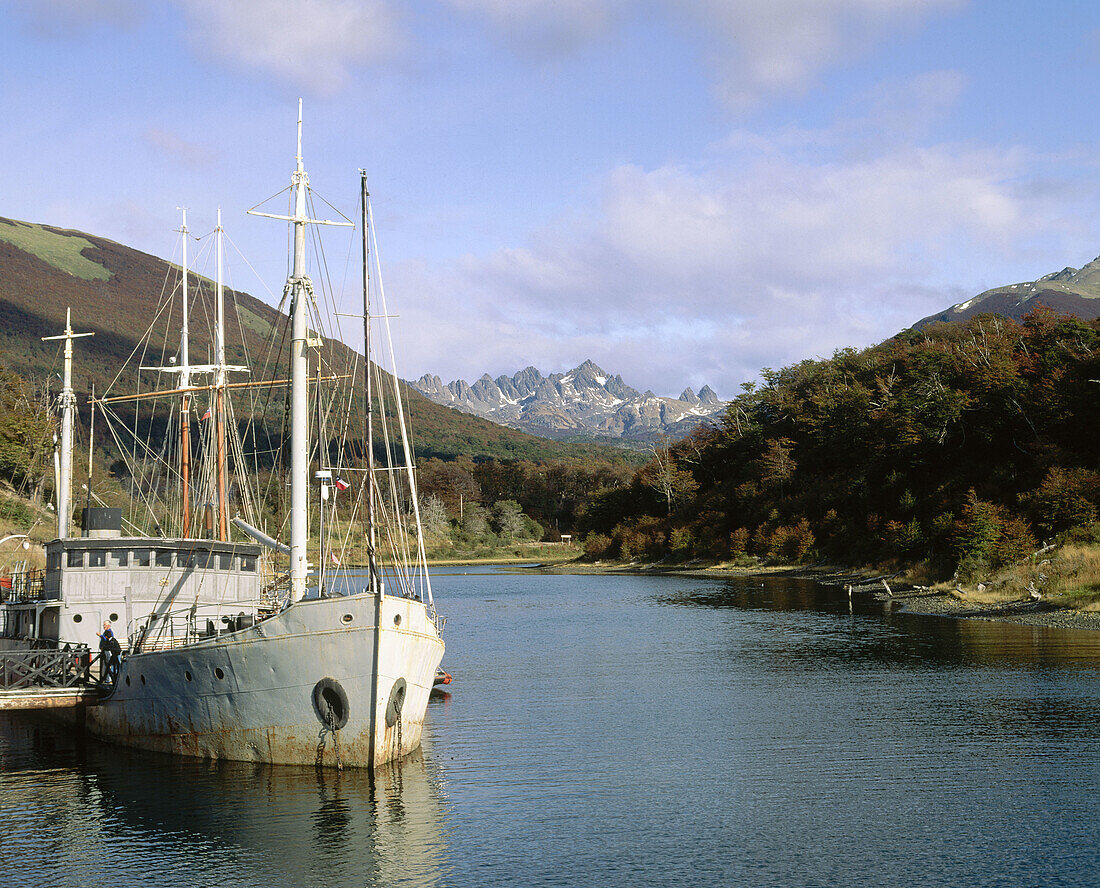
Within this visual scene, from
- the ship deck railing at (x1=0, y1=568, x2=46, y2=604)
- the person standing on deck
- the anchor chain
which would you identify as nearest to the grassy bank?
the anchor chain

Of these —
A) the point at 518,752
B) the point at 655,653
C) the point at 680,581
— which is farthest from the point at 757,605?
the point at 518,752

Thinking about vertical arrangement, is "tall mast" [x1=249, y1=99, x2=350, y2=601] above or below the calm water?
above

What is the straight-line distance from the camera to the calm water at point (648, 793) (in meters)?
19.9

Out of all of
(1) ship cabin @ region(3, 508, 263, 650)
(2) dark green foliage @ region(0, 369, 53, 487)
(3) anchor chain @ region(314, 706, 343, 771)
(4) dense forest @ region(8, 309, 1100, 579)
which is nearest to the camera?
(3) anchor chain @ region(314, 706, 343, 771)

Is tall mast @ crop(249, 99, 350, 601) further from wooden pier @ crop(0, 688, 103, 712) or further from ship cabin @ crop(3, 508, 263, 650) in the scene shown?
wooden pier @ crop(0, 688, 103, 712)

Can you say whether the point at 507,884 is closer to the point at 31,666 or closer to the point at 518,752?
the point at 518,752

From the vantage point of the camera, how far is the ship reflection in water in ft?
66.5

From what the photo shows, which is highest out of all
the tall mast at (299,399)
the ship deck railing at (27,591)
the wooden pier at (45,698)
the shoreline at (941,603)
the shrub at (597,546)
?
the tall mast at (299,399)

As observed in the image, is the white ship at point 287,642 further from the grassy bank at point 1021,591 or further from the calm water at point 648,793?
the grassy bank at point 1021,591

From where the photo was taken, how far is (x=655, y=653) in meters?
50.6

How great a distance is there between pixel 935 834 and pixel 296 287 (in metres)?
22.1

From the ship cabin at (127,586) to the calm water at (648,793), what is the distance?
3.95 m

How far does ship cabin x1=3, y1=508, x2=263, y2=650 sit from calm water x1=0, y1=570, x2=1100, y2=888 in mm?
3948

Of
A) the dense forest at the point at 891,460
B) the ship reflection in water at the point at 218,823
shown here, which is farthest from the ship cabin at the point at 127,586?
the dense forest at the point at 891,460
